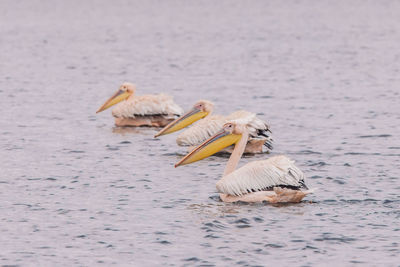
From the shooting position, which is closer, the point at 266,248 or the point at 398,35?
the point at 266,248

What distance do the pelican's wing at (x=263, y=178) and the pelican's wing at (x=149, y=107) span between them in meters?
6.13

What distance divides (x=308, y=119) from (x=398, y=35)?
2438cm

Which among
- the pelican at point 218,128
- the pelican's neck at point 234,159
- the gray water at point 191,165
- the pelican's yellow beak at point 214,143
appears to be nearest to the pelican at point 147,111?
the gray water at point 191,165

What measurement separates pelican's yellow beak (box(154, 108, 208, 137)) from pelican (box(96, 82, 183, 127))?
1795 millimetres

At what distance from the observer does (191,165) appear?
49.0 ft

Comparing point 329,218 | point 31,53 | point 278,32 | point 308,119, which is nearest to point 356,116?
point 308,119

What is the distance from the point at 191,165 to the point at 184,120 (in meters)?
1.66

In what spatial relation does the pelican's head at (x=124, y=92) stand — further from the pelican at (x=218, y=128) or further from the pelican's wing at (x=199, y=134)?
the pelican's wing at (x=199, y=134)

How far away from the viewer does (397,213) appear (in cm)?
1170

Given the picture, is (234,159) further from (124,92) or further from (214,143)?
(124,92)

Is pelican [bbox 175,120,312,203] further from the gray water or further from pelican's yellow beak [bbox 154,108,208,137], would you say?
pelican's yellow beak [bbox 154,108,208,137]

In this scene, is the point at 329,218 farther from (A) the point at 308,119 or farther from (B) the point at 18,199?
(A) the point at 308,119

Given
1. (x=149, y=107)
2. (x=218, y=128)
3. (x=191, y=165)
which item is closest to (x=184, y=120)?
(x=218, y=128)

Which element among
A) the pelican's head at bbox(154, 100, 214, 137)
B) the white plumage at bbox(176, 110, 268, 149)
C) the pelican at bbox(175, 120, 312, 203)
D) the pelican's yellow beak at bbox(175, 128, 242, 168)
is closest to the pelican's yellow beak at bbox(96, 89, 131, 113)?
the pelican's head at bbox(154, 100, 214, 137)
